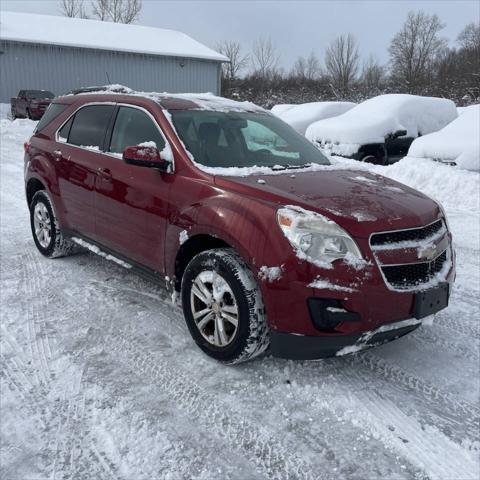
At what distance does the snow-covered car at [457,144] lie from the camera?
8.63 m

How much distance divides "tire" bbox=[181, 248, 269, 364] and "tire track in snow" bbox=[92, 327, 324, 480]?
0.99ft

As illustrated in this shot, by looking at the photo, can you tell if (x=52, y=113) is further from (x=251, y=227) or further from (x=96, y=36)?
(x=96, y=36)

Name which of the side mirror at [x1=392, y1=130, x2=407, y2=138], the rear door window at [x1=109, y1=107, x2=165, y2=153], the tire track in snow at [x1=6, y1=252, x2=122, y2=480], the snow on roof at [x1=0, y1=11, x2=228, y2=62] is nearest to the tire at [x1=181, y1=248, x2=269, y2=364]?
the tire track in snow at [x1=6, y1=252, x2=122, y2=480]

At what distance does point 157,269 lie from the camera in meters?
3.82

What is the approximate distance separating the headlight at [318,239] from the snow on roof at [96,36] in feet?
100

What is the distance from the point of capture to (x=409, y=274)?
3.01 metres

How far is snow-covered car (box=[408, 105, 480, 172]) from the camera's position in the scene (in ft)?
28.3

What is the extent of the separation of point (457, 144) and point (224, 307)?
24.3ft

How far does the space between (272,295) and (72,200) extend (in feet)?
8.78

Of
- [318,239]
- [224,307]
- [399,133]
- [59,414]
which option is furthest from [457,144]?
[59,414]

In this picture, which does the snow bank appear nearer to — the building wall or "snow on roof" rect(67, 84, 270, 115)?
"snow on roof" rect(67, 84, 270, 115)

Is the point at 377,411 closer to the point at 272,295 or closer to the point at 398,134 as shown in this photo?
the point at 272,295

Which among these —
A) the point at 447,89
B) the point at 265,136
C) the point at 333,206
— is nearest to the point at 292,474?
the point at 333,206

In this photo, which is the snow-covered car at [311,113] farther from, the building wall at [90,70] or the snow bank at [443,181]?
the building wall at [90,70]
